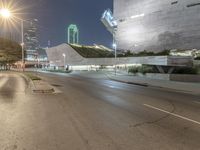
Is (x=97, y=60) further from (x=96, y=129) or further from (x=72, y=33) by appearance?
(x=72, y=33)

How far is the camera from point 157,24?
7850 centimetres

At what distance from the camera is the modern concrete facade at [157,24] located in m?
68.4

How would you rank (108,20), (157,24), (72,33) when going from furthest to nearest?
(72,33) < (108,20) < (157,24)

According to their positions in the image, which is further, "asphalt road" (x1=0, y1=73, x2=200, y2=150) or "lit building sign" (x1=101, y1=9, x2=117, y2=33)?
"lit building sign" (x1=101, y1=9, x2=117, y2=33)

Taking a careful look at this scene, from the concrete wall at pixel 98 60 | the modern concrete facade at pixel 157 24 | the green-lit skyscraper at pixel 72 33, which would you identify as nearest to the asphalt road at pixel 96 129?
the concrete wall at pixel 98 60

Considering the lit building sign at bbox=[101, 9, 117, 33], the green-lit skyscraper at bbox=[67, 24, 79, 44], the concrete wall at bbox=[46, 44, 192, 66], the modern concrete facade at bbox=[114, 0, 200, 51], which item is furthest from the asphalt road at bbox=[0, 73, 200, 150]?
the green-lit skyscraper at bbox=[67, 24, 79, 44]

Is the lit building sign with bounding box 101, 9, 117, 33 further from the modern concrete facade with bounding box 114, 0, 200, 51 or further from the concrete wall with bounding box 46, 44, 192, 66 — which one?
the concrete wall with bounding box 46, 44, 192, 66

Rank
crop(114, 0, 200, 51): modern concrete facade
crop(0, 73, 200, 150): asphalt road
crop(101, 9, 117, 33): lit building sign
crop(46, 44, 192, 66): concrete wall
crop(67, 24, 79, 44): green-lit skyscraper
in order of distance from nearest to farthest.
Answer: crop(0, 73, 200, 150): asphalt road < crop(46, 44, 192, 66): concrete wall < crop(114, 0, 200, 51): modern concrete facade < crop(101, 9, 117, 33): lit building sign < crop(67, 24, 79, 44): green-lit skyscraper

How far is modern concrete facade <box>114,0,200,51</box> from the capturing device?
68.4m

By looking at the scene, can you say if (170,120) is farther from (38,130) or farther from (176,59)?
(176,59)

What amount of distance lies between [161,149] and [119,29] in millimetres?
90435

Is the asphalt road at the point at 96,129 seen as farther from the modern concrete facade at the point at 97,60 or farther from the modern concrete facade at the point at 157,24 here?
the modern concrete facade at the point at 157,24

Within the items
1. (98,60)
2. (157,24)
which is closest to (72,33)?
(157,24)

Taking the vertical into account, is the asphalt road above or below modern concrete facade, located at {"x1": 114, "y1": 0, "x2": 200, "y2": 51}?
below
